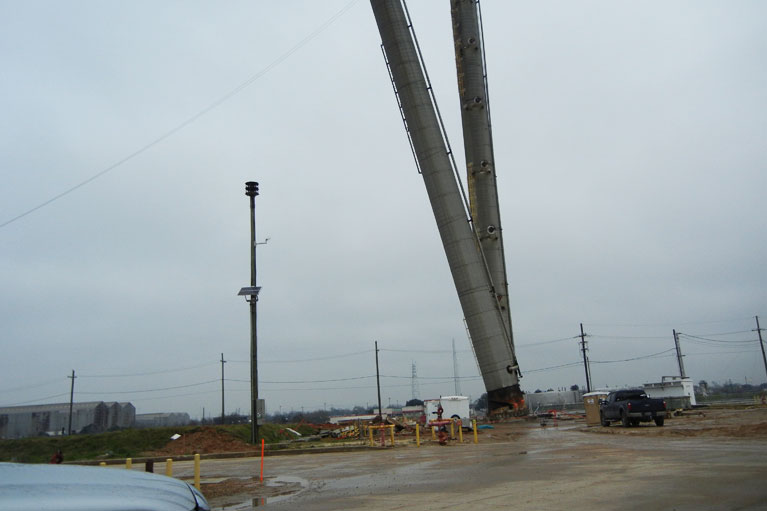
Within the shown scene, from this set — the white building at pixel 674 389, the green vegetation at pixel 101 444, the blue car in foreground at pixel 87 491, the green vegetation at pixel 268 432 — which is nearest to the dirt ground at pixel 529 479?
the blue car in foreground at pixel 87 491

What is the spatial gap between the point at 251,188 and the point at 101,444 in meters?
18.9

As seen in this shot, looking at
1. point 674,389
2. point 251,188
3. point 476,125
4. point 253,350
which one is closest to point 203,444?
point 253,350

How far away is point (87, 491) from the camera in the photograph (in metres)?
2.95

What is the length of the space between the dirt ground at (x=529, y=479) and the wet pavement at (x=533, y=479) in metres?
0.02

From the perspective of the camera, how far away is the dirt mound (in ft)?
99.0

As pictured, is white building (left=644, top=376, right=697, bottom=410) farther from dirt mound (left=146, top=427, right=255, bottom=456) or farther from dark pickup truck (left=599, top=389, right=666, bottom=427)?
dirt mound (left=146, top=427, right=255, bottom=456)

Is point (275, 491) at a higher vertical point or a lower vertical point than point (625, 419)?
lower

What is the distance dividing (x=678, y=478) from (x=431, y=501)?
14.5 feet

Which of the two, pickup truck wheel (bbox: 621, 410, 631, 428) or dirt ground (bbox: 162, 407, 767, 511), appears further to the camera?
pickup truck wheel (bbox: 621, 410, 631, 428)

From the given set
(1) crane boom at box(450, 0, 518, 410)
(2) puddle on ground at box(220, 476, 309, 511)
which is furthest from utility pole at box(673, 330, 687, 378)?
(2) puddle on ground at box(220, 476, 309, 511)

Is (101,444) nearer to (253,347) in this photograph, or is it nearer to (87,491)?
(253,347)

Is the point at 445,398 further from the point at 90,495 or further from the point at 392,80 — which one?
the point at 90,495

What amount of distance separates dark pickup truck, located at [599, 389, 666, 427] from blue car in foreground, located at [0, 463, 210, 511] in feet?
95.5

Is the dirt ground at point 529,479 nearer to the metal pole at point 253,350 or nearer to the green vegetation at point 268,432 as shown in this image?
the metal pole at point 253,350
